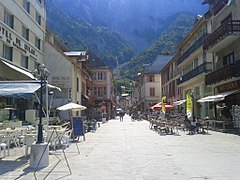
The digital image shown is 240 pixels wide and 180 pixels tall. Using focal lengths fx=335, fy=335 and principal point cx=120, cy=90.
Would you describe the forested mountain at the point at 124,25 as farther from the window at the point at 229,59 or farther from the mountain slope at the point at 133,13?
the window at the point at 229,59

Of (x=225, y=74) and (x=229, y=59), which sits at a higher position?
(x=229, y=59)

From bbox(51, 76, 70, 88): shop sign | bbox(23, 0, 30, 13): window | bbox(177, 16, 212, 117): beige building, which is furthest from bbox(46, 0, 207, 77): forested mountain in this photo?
bbox(23, 0, 30, 13): window

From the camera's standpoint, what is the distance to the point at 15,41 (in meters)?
26.9

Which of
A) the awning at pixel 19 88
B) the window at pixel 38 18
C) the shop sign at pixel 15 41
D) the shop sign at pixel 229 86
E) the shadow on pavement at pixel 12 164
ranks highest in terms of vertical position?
the window at pixel 38 18

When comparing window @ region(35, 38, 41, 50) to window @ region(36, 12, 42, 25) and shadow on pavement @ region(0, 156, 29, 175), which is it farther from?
shadow on pavement @ region(0, 156, 29, 175)

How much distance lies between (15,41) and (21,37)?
5.66 feet

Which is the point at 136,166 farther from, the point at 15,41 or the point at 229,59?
the point at 229,59

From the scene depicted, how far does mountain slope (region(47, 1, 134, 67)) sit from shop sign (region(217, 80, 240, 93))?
242 ft

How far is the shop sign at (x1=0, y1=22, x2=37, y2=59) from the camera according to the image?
24.2 m

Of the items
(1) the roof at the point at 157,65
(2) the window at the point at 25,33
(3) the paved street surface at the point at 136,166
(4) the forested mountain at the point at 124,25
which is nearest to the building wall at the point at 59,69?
(2) the window at the point at 25,33

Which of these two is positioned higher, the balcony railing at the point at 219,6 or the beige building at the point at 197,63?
the balcony railing at the point at 219,6

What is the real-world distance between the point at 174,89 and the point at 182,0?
5684 inches

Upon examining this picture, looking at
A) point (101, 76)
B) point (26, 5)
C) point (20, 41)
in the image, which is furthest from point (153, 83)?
point (20, 41)

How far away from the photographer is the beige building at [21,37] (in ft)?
80.5
